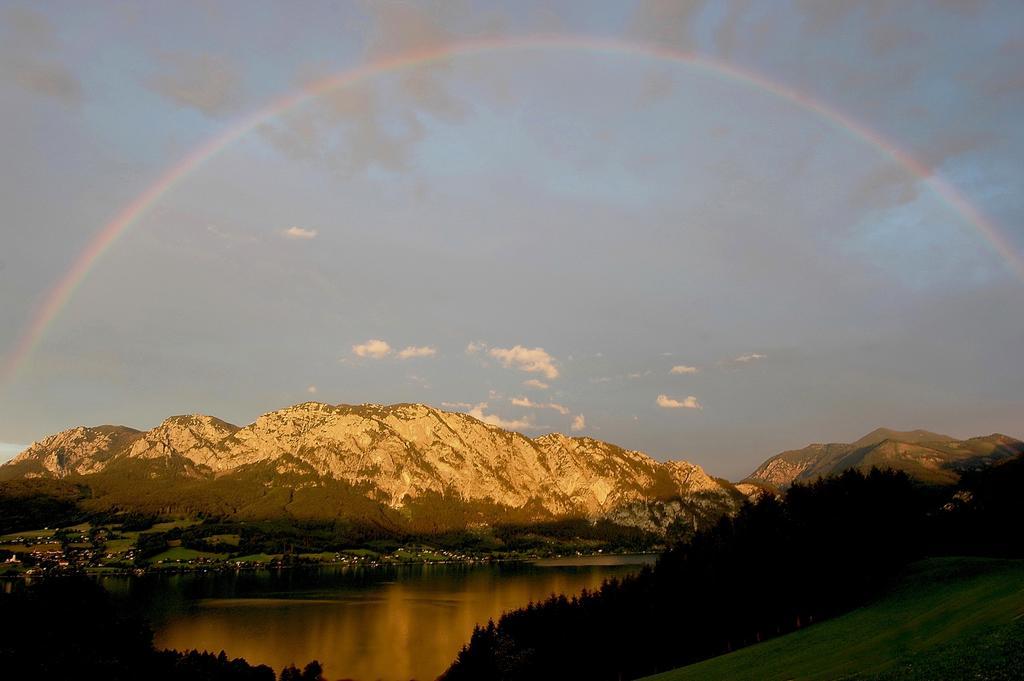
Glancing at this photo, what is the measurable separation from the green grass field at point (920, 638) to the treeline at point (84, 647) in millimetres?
49482

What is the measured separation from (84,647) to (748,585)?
7375cm

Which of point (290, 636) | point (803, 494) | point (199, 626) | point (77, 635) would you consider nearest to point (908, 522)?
point (803, 494)

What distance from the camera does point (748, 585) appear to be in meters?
71.7

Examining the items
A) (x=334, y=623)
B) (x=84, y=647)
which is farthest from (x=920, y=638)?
(x=334, y=623)

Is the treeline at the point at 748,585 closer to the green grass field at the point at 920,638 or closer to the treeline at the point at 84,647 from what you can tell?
the green grass field at the point at 920,638

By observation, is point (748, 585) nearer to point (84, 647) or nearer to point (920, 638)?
point (920, 638)

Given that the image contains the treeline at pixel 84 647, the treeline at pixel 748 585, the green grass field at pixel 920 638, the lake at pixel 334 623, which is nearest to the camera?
the green grass field at pixel 920 638

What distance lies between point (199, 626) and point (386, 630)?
136ft

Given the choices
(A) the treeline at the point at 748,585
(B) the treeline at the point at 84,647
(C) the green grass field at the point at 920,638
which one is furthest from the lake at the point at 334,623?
(C) the green grass field at the point at 920,638

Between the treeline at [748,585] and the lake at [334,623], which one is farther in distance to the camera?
the lake at [334,623]

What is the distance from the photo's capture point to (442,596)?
188m

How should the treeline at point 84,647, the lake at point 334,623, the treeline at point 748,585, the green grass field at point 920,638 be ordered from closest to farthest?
the green grass field at point 920,638, the treeline at point 84,647, the treeline at point 748,585, the lake at point 334,623

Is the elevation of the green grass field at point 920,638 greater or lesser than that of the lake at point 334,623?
greater

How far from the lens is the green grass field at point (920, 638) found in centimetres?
2619
